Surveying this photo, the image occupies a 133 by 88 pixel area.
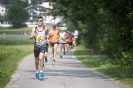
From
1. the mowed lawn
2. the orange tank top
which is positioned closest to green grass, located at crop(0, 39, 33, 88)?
the mowed lawn

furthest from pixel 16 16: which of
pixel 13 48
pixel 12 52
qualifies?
pixel 12 52

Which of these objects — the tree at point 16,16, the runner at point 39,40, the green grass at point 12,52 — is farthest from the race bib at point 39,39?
the tree at point 16,16

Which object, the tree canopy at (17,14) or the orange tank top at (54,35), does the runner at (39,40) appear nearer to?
the orange tank top at (54,35)

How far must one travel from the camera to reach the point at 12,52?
34.0m

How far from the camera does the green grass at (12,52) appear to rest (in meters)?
19.2

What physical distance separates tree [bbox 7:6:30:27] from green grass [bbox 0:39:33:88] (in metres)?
2.41

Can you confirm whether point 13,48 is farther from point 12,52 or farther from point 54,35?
point 54,35

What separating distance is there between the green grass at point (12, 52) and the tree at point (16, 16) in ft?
7.91

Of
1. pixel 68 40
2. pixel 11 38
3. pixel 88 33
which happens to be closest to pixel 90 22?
pixel 88 33

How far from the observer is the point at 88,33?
1313 inches

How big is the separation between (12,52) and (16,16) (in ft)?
21.8

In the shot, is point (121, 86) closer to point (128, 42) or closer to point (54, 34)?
point (128, 42)

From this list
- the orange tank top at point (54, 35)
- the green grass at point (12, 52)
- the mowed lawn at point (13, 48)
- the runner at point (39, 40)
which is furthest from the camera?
the mowed lawn at point (13, 48)

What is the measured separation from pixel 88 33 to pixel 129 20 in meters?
17.5
